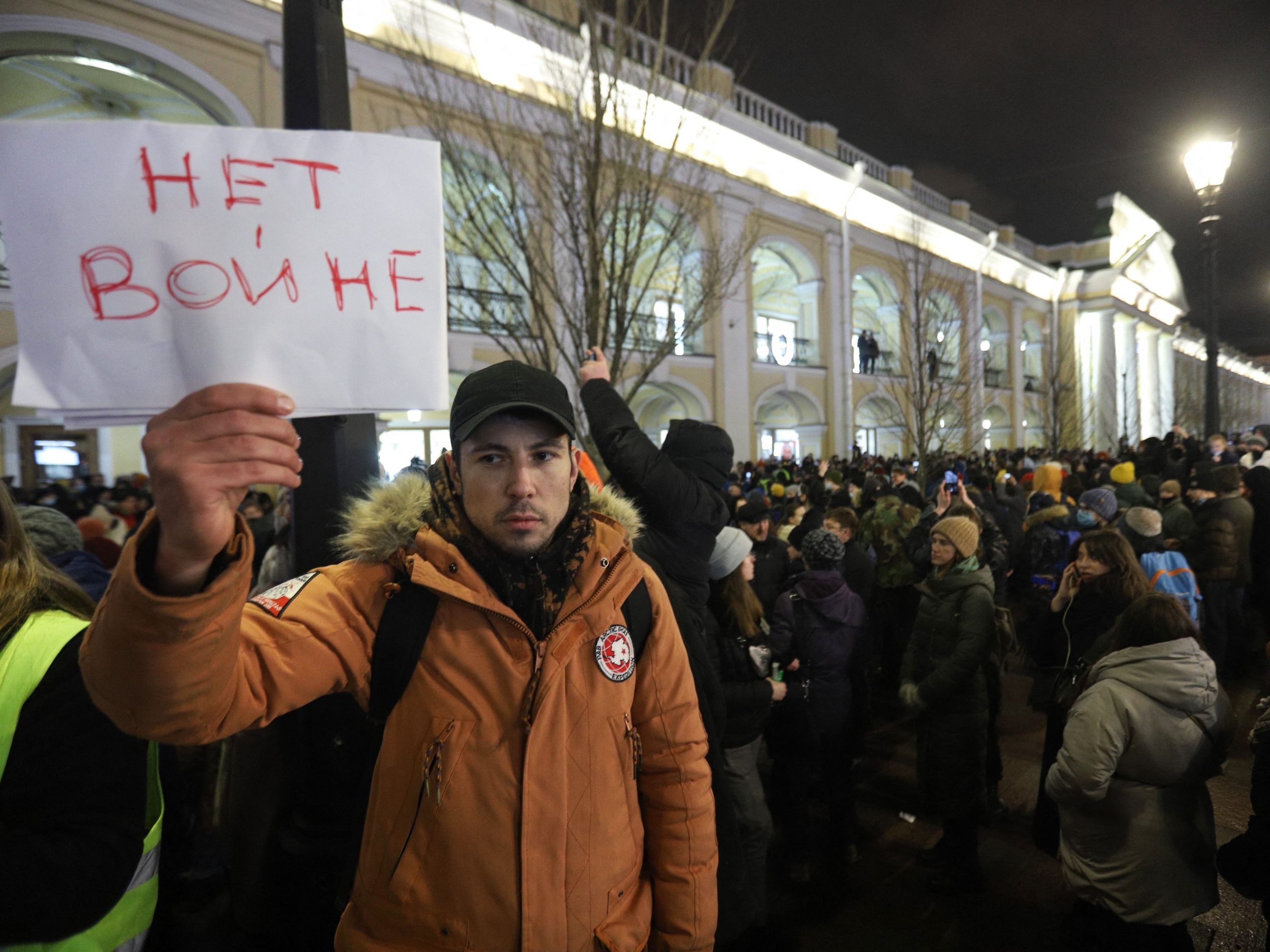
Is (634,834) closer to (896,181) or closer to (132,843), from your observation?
(132,843)

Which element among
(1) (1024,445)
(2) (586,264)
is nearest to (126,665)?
(2) (586,264)

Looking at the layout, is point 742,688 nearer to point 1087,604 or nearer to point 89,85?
point 1087,604

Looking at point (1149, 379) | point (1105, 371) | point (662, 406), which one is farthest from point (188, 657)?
point (1149, 379)

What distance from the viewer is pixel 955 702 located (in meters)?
3.48

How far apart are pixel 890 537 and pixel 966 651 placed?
8.91 feet

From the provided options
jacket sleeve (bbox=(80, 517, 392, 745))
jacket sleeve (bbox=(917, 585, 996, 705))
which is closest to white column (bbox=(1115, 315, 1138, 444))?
jacket sleeve (bbox=(917, 585, 996, 705))

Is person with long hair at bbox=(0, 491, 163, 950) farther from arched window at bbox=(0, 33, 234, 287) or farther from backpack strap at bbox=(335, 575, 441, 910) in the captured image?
arched window at bbox=(0, 33, 234, 287)

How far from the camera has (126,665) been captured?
3.09ft

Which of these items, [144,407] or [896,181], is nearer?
[144,407]

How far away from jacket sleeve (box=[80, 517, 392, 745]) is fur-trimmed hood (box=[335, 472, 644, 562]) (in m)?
0.25

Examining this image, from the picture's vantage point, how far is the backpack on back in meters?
4.54

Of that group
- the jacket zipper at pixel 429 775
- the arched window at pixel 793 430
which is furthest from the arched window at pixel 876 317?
the jacket zipper at pixel 429 775

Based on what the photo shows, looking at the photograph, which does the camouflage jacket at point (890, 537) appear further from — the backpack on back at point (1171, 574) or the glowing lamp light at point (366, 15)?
the glowing lamp light at point (366, 15)

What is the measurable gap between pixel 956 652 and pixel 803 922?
5.15 ft
